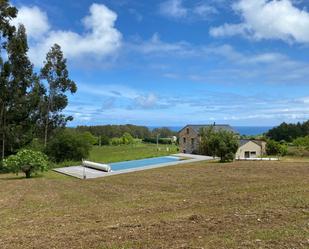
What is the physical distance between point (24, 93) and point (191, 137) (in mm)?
21672

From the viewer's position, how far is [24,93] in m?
33.9

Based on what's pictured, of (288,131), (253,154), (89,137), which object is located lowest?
(253,154)

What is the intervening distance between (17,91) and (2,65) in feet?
8.25

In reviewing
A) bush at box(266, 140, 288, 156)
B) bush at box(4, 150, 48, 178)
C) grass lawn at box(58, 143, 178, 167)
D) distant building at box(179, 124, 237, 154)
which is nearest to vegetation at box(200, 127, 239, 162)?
grass lawn at box(58, 143, 178, 167)

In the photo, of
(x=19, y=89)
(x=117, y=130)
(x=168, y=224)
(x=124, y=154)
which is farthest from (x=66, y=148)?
(x=117, y=130)

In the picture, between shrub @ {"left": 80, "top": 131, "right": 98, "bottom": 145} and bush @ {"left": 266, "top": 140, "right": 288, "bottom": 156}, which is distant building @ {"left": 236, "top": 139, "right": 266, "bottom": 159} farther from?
shrub @ {"left": 80, "top": 131, "right": 98, "bottom": 145}

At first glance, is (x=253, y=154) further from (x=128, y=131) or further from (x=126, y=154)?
(x=128, y=131)

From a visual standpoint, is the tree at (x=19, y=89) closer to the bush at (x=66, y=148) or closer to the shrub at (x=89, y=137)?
the bush at (x=66, y=148)

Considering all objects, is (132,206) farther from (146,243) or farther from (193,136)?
(193,136)

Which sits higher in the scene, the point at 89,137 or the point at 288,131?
the point at 288,131

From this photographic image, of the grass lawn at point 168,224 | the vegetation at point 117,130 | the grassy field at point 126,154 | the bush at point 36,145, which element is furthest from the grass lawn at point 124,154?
the vegetation at point 117,130

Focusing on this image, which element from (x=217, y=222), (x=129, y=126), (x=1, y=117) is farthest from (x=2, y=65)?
(x=129, y=126)

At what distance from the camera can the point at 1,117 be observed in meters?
33.8

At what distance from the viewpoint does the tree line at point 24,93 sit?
106 ft
